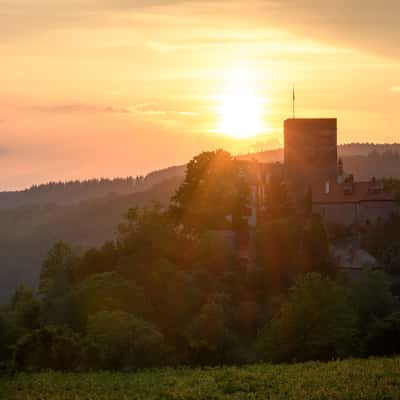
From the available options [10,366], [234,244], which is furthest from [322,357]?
[234,244]

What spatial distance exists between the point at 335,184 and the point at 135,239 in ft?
62.6

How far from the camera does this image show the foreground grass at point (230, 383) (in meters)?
41.0

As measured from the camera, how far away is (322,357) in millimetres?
57344

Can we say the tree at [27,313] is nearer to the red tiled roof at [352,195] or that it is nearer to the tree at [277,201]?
the tree at [277,201]

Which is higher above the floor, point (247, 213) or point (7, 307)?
point (247, 213)

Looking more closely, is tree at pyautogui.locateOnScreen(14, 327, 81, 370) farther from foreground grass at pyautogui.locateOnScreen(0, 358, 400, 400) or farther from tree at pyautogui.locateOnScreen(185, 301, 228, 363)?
tree at pyautogui.locateOnScreen(185, 301, 228, 363)

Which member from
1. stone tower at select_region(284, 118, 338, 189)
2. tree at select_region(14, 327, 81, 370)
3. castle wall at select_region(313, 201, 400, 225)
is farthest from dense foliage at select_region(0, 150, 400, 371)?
stone tower at select_region(284, 118, 338, 189)

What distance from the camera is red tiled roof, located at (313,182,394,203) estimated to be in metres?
81.4

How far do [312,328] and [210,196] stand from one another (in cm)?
2089

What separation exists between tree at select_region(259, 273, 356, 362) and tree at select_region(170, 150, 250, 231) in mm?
16863

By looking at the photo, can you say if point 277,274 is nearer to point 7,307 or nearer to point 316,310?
point 316,310

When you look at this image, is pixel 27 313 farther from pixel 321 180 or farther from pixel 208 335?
pixel 321 180

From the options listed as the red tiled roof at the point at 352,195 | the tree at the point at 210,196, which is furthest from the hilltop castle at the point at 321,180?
the tree at the point at 210,196

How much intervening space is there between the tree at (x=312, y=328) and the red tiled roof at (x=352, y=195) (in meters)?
20.7
